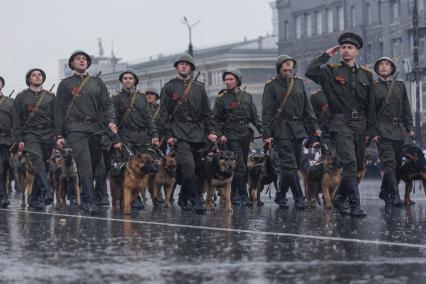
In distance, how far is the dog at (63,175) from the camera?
1959 cm

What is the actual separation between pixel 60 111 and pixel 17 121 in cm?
219

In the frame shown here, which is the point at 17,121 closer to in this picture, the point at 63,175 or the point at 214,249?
the point at 63,175

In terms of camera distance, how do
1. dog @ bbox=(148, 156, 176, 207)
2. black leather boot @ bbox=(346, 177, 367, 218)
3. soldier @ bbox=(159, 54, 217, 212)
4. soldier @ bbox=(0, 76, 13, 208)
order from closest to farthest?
black leather boot @ bbox=(346, 177, 367, 218) → soldier @ bbox=(159, 54, 217, 212) → dog @ bbox=(148, 156, 176, 207) → soldier @ bbox=(0, 76, 13, 208)

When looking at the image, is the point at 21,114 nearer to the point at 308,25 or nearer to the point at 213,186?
the point at 213,186

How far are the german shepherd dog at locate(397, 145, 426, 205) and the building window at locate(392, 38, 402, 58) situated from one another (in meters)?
58.1

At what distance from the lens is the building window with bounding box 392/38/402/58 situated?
76.4 meters

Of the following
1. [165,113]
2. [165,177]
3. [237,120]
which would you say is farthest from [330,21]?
[165,113]

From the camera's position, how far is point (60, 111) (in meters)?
16.5

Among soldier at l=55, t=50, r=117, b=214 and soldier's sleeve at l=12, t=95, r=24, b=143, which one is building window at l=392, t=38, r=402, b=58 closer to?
soldier's sleeve at l=12, t=95, r=24, b=143

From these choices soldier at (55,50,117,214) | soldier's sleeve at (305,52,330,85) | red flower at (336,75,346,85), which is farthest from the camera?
soldier at (55,50,117,214)

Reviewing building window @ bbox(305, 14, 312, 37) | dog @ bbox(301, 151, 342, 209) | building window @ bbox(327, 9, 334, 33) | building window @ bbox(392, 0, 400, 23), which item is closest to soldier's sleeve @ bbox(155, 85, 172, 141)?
dog @ bbox(301, 151, 342, 209)

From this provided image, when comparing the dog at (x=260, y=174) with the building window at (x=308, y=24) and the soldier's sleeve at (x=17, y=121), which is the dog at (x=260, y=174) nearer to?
the soldier's sleeve at (x=17, y=121)

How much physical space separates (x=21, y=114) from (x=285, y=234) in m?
7.44

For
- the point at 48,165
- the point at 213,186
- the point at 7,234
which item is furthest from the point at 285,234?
the point at 48,165
